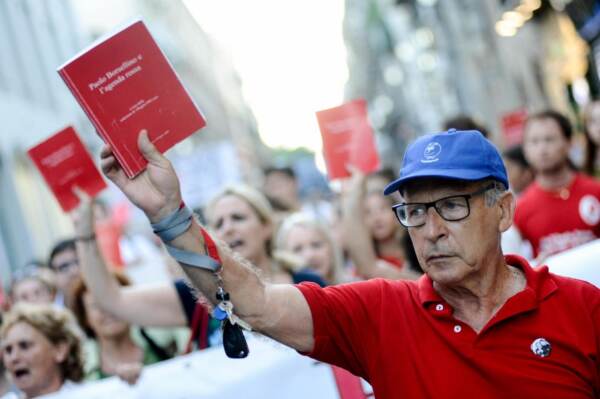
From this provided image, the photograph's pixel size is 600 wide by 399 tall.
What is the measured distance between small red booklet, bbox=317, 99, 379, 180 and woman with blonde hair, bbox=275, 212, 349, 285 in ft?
1.63

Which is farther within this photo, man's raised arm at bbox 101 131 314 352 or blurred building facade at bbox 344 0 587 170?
blurred building facade at bbox 344 0 587 170

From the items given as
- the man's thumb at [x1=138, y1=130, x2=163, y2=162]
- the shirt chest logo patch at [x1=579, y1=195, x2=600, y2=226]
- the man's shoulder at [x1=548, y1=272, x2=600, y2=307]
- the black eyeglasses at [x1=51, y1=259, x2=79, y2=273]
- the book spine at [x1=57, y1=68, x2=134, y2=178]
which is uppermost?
the book spine at [x1=57, y1=68, x2=134, y2=178]

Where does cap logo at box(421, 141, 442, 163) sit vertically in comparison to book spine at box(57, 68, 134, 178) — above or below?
below

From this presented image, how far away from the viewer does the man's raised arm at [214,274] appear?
8.75 feet

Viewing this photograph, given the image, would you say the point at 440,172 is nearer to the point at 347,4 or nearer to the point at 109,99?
the point at 109,99

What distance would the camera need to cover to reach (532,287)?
2.69 metres

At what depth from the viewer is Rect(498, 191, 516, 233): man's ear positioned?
9.22ft

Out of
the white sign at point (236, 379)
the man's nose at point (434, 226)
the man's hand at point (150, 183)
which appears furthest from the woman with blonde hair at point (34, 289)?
the man's nose at point (434, 226)

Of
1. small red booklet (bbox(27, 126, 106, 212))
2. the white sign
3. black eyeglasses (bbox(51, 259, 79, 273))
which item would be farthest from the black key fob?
black eyeglasses (bbox(51, 259, 79, 273))

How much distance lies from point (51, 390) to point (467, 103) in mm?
24473

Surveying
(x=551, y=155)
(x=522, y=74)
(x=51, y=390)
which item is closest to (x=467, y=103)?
(x=522, y=74)

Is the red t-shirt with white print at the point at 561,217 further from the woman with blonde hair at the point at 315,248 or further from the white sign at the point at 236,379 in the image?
the white sign at the point at 236,379

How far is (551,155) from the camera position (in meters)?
5.62

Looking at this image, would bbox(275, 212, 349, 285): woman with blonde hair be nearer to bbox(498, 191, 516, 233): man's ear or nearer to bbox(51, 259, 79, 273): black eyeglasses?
bbox(51, 259, 79, 273): black eyeglasses
